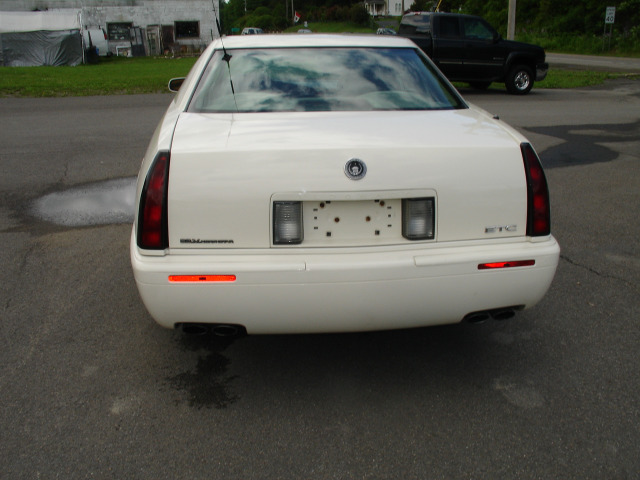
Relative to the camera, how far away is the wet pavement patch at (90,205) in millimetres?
5859

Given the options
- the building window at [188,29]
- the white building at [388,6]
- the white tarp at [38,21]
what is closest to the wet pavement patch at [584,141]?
the white tarp at [38,21]

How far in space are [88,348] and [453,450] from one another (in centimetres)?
201

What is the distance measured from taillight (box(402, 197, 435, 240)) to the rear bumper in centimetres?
7

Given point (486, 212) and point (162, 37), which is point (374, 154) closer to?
point (486, 212)

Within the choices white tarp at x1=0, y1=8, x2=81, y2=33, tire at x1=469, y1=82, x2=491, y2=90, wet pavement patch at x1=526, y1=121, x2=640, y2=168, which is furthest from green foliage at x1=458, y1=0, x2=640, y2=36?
white tarp at x1=0, y1=8, x2=81, y2=33

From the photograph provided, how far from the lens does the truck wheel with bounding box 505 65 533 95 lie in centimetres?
1647

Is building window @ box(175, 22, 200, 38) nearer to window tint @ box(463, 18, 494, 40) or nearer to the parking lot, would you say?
window tint @ box(463, 18, 494, 40)

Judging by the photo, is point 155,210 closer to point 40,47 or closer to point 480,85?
point 480,85

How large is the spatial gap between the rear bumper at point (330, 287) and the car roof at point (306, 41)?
169 centimetres

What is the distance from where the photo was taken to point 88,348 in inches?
137

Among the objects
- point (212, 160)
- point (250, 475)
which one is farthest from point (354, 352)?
point (212, 160)

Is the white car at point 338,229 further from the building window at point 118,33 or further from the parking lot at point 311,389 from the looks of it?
the building window at point 118,33

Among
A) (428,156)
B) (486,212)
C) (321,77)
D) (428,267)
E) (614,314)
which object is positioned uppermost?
(321,77)

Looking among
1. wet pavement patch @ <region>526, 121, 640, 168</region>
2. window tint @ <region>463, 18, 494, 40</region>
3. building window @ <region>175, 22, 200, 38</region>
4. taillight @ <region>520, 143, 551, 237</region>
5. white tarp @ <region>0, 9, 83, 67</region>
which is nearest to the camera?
taillight @ <region>520, 143, 551, 237</region>
